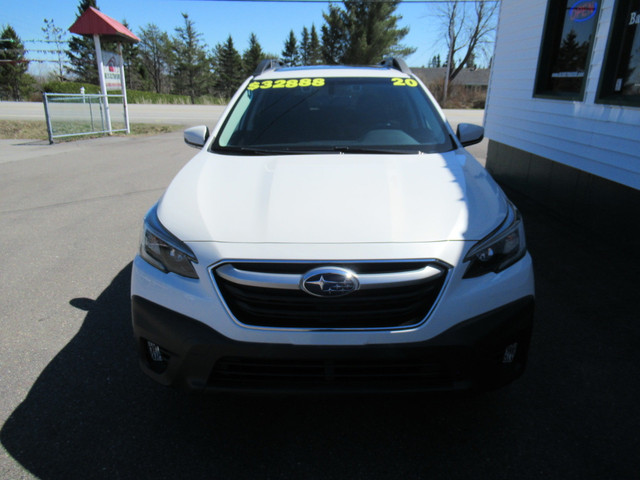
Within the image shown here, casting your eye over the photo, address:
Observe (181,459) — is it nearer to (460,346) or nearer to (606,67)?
(460,346)

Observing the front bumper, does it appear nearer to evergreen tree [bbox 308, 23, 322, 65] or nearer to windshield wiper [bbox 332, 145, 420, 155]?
windshield wiper [bbox 332, 145, 420, 155]

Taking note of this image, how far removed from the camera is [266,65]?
187 inches

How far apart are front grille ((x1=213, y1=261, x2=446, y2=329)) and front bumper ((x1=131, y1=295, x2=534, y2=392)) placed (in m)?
0.11

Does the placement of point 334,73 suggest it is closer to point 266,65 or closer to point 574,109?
point 266,65

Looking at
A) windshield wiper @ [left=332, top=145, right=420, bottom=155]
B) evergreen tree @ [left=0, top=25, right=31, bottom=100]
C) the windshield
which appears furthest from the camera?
evergreen tree @ [left=0, top=25, right=31, bottom=100]

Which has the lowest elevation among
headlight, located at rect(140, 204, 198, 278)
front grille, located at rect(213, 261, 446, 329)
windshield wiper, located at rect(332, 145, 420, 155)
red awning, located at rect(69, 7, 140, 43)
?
front grille, located at rect(213, 261, 446, 329)

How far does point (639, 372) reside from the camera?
2889 millimetres

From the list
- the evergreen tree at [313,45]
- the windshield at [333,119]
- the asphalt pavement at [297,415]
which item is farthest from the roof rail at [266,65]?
the evergreen tree at [313,45]

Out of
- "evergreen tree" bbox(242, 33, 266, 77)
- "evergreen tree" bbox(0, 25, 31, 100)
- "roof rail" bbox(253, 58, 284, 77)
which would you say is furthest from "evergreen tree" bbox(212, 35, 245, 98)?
"roof rail" bbox(253, 58, 284, 77)

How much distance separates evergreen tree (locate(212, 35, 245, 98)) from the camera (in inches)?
2739

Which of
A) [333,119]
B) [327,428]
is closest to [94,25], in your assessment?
[333,119]

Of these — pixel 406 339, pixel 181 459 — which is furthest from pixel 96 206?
pixel 406 339

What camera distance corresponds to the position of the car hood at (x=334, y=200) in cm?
210

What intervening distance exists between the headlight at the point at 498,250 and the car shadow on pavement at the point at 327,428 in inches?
23.6
